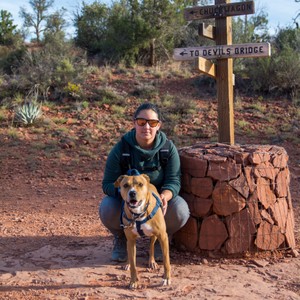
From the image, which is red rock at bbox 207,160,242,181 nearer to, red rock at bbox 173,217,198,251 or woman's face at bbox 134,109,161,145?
red rock at bbox 173,217,198,251

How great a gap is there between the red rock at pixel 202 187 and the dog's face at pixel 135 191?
0.82 m

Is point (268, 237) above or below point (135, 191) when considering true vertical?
below

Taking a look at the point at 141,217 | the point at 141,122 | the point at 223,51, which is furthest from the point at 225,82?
the point at 141,217

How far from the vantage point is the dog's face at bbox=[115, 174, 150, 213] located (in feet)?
12.4

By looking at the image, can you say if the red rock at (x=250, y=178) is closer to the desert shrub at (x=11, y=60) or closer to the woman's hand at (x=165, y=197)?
the woman's hand at (x=165, y=197)

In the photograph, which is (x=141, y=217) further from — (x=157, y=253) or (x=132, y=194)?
(x=157, y=253)

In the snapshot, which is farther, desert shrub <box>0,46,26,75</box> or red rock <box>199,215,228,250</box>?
desert shrub <box>0,46,26,75</box>

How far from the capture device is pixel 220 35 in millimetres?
5328

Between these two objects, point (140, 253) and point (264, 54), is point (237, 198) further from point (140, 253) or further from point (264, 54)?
point (264, 54)

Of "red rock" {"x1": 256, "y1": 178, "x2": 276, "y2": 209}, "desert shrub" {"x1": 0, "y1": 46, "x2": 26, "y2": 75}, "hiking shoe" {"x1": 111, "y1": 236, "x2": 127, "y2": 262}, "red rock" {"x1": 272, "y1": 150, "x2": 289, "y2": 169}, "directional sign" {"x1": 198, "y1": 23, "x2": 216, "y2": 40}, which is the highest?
"desert shrub" {"x1": 0, "y1": 46, "x2": 26, "y2": 75}

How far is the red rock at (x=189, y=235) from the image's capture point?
4.73 meters

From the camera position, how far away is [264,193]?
458 centimetres

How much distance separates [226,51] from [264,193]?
1592mm

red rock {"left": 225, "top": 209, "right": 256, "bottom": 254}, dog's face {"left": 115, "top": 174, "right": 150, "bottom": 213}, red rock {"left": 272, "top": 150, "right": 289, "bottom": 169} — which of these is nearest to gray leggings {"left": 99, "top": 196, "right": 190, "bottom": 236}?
red rock {"left": 225, "top": 209, "right": 256, "bottom": 254}
